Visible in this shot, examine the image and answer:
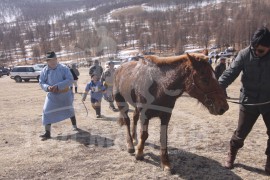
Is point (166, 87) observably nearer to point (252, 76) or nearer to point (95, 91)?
point (252, 76)

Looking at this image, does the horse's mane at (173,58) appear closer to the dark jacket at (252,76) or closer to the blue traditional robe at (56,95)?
the dark jacket at (252,76)

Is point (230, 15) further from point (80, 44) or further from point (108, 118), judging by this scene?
point (108, 118)

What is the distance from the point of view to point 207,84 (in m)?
3.53

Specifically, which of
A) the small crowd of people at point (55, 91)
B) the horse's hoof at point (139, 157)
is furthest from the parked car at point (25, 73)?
the horse's hoof at point (139, 157)

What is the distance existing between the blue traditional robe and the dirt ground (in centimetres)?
46

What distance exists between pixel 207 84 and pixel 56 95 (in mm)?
3492

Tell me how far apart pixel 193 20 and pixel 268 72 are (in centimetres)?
11377

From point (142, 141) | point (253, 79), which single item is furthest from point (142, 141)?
point (253, 79)

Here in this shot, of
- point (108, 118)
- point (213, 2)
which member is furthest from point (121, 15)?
point (108, 118)

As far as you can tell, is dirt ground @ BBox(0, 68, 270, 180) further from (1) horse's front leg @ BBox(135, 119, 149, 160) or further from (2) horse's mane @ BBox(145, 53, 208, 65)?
(2) horse's mane @ BBox(145, 53, 208, 65)

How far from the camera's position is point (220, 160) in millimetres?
4410

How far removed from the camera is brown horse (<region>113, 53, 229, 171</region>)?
3.52 m

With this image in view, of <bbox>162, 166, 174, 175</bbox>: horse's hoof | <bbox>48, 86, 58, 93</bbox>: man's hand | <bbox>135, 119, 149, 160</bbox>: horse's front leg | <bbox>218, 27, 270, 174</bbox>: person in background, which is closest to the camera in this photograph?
<bbox>218, 27, 270, 174</bbox>: person in background

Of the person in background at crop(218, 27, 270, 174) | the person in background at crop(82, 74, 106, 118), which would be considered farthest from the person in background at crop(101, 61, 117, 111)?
the person in background at crop(218, 27, 270, 174)
